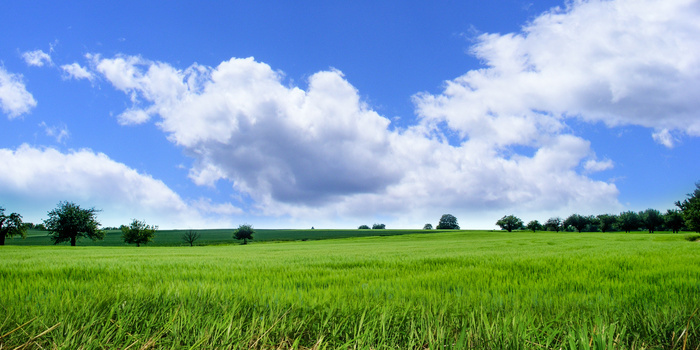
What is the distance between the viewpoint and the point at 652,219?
12156 cm

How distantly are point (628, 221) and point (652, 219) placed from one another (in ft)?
23.4

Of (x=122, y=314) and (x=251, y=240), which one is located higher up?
(x=122, y=314)

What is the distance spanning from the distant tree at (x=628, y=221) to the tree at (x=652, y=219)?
175 centimetres

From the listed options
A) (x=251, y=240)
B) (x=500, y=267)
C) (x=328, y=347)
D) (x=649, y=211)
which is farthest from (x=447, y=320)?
(x=649, y=211)

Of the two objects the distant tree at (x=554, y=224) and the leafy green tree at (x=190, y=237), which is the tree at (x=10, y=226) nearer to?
the leafy green tree at (x=190, y=237)

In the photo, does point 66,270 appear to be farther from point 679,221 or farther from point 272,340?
point 679,221

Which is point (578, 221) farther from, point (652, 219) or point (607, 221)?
point (652, 219)

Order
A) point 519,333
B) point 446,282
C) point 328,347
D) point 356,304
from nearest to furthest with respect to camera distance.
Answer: point 519,333 < point 328,347 < point 356,304 < point 446,282

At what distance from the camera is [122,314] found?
2389 millimetres

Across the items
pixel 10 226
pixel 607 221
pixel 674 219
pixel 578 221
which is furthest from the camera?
pixel 578 221

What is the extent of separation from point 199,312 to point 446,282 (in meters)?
3.36

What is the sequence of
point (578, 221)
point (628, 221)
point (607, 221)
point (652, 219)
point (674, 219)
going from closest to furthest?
point (674, 219), point (652, 219), point (628, 221), point (607, 221), point (578, 221)

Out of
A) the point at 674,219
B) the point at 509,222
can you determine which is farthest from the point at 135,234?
the point at 674,219

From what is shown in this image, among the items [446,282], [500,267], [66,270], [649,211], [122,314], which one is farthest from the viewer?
[649,211]
